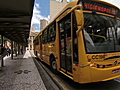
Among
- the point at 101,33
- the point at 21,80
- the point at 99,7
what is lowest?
the point at 21,80

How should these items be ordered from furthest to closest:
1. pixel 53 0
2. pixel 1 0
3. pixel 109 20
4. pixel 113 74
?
pixel 53 0 < pixel 1 0 < pixel 109 20 < pixel 113 74

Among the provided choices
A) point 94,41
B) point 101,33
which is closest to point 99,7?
point 101,33

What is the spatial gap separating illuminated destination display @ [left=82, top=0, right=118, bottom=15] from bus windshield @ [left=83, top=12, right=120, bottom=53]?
0.63 ft

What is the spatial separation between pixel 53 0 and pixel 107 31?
35.1 meters

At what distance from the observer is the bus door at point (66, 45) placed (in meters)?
4.14

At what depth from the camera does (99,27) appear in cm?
373

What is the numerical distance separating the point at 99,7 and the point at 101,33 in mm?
876

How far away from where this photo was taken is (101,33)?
3.75 metres

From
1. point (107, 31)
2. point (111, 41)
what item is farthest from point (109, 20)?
point (111, 41)

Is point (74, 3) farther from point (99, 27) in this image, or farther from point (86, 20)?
point (99, 27)

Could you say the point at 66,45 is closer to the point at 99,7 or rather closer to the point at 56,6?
the point at 99,7

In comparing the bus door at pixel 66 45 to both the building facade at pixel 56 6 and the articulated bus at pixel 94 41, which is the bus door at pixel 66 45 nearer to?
the articulated bus at pixel 94 41

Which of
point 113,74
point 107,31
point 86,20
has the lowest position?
point 113,74

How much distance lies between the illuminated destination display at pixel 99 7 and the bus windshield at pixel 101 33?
0.63ft
